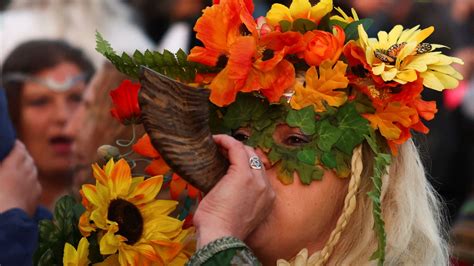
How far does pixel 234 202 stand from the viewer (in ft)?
8.57

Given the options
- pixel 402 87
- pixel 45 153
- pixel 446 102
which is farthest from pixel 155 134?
pixel 446 102

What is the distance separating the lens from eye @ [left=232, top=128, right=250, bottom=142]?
109 inches

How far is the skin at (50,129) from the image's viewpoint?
4.86 metres

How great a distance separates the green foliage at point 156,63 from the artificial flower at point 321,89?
26 centimetres

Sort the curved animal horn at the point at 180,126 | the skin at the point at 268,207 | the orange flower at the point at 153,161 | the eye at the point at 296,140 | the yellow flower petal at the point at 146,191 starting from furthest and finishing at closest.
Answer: the orange flower at the point at 153,161
the yellow flower petal at the point at 146,191
the eye at the point at 296,140
the skin at the point at 268,207
the curved animal horn at the point at 180,126

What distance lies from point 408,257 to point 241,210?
47cm

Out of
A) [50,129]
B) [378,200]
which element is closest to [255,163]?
[378,200]

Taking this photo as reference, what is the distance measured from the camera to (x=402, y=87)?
2.74 m

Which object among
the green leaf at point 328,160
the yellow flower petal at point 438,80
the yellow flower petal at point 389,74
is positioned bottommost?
the green leaf at point 328,160

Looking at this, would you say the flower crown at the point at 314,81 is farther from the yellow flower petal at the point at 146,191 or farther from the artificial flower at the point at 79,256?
the artificial flower at the point at 79,256

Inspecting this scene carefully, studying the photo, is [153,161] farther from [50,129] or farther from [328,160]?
[50,129]

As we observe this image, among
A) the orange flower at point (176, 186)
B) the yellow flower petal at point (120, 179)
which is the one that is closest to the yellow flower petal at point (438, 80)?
the orange flower at point (176, 186)

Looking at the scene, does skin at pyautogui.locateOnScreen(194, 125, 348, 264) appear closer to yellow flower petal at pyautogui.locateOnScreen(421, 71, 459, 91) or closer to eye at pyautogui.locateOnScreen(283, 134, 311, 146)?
eye at pyautogui.locateOnScreen(283, 134, 311, 146)

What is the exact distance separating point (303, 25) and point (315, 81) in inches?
6.0
